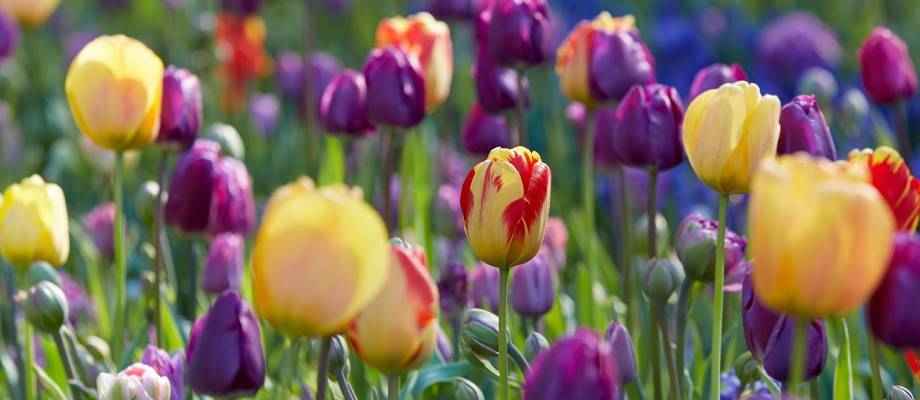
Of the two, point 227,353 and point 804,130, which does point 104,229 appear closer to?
point 227,353

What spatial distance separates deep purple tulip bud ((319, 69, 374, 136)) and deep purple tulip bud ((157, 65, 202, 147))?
198 mm

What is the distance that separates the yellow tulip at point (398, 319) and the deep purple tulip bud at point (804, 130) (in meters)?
0.51

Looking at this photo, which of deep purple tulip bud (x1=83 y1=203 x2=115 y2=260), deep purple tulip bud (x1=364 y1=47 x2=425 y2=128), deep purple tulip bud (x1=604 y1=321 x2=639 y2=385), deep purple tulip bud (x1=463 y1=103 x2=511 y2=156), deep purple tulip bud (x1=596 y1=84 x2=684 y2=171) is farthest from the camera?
deep purple tulip bud (x1=83 y1=203 x2=115 y2=260)

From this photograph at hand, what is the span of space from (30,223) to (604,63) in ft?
2.53

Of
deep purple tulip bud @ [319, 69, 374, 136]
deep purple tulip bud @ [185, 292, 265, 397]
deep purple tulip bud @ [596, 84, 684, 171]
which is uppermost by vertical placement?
deep purple tulip bud @ [596, 84, 684, 171]

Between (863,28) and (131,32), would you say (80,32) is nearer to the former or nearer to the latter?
(131,32)

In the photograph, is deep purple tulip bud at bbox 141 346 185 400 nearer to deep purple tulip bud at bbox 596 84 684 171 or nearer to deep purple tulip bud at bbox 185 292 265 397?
deep purple tulip bud at bbox 185 292 265 397

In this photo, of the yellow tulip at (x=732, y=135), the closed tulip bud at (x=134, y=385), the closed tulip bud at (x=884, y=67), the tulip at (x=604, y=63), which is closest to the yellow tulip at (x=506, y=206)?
the yellow tulip at (x=732, y=135)

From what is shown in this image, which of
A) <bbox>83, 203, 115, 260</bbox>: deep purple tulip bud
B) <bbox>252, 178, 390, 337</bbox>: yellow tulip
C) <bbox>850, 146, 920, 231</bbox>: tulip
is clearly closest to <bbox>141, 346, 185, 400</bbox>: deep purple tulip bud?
<bbox>252, 178, 390, 337</bbox>: yellow tulip

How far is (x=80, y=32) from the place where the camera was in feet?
16.0

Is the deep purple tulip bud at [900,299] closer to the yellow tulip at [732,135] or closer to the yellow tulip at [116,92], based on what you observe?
the yellow tulip at [732,135]

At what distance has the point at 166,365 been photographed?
69.2 inches

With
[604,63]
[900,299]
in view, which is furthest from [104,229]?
[900,299]

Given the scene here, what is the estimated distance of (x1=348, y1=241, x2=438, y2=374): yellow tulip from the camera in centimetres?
132
